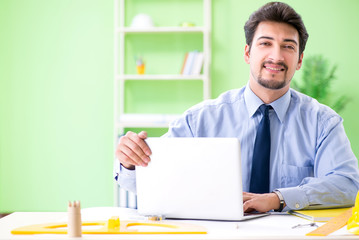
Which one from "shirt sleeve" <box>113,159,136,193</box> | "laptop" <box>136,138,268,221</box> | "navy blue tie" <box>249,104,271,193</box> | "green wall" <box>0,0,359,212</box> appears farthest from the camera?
"green wall" <box>0,0,359,212</box>

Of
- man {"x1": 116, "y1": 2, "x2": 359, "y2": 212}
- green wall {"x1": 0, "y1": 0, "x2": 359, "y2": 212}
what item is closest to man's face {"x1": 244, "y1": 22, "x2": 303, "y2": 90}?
man {"x1": 116, "y1": 2, "x2": 359, "y2": 212}

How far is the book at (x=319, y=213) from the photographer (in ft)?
4.89

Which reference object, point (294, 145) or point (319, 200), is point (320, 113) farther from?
point (319, 200)

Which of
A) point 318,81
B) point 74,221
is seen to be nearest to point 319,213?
point 74,221

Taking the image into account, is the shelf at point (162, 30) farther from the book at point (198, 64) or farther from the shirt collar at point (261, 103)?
the shirt collar at point (261, 103)

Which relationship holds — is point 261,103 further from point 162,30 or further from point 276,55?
point 162,30

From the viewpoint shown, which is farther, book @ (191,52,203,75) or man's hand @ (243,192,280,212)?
book @ (191,52,203,75)

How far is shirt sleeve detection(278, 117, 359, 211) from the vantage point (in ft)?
5.71

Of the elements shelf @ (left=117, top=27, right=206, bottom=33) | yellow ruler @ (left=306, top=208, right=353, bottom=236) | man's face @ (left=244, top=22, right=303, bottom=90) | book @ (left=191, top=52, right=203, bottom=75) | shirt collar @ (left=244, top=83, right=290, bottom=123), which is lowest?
yellow ruler @ (left=306, top=208, right=353, bottom=236)

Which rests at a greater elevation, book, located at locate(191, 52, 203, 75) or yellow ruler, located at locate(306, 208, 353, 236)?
book, located at locate(191, 52, 203, 75)

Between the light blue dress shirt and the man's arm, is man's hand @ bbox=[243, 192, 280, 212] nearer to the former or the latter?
the light blue dress shirt

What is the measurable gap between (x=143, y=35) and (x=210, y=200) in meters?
3.22

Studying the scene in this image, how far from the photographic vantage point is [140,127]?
4.47m

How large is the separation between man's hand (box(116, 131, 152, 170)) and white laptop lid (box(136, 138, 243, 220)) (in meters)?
0.02
